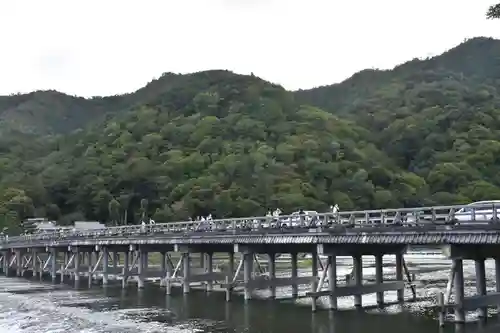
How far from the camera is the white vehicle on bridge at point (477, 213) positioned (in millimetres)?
21109

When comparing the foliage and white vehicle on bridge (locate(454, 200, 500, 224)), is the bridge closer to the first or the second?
white vehicle on bridge (locate(454, 200, 500, 224))

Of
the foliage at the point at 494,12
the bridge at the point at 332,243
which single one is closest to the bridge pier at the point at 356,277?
the bridge at the point at 332,243

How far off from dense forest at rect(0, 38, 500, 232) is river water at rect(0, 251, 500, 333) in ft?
174

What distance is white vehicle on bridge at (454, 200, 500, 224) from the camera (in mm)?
21109

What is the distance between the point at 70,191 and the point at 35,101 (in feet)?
294

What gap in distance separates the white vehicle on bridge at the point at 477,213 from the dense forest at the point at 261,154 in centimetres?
6821

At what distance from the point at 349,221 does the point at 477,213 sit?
5.59 metres

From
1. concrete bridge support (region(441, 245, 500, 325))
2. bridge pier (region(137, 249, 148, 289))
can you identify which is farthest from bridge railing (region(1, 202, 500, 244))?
bridge pier (region(137, 249, 148, 289))

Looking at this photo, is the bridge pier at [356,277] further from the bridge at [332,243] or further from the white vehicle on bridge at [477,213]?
the white vehicle on bridge at [477,213]

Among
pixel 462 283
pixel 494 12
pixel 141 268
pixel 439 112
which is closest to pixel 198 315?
pixel 462 283

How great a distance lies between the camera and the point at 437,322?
24359mm

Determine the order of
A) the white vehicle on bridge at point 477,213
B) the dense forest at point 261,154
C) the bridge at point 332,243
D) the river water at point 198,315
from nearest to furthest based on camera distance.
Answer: the white vehicle on bridge at point 477,213, the bridge at point 332,243, the river water at point 198,315, the dense forest at point 261,154

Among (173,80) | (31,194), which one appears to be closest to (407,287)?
(31,194)

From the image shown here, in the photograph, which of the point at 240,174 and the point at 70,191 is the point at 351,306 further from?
the point at 70,191
